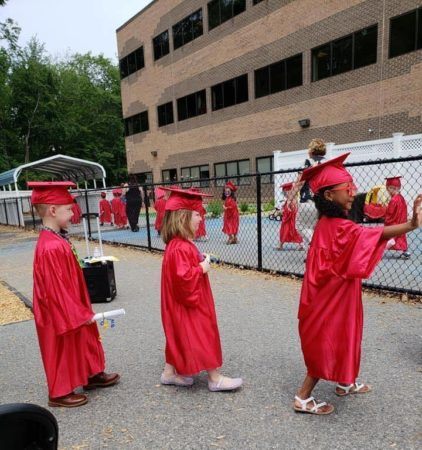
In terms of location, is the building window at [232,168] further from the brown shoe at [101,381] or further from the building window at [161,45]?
the brown shoe at [101,381]

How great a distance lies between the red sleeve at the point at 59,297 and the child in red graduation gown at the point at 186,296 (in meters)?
0.63

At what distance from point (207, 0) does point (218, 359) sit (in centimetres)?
2559

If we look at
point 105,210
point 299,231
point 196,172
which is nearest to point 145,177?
point 196,172

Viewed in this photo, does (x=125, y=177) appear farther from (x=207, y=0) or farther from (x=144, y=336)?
(x=144, y=336)

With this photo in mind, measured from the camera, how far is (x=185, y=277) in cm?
278

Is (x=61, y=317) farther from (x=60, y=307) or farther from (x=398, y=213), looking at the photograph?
(x=398, y=213)

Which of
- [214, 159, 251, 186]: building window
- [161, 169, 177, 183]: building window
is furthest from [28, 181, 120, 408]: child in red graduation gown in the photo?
[161, 169, 177, 183]: building window

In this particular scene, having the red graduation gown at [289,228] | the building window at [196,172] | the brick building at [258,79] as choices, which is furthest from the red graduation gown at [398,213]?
the building window at [196,172]

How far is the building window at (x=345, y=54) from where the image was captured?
1667cm

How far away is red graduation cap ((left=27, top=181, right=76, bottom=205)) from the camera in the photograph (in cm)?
285

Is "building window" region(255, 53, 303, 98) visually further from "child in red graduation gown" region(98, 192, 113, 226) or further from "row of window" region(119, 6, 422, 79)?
"child in red graduation gown" region(98, 192, 113, 226)

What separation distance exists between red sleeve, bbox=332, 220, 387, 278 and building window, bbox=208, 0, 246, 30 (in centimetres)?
2270

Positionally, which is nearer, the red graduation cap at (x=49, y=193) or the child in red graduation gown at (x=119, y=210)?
the red graduation cap at (x=49, y=193)

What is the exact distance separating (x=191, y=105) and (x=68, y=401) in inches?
1003
